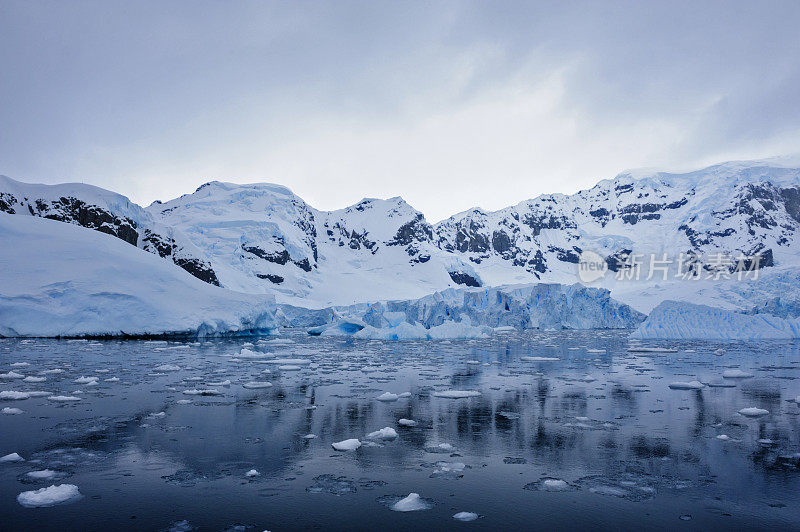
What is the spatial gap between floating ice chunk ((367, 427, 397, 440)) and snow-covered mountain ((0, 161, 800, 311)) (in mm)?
48895

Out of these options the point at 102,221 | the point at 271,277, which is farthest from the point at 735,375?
the point at 271,277

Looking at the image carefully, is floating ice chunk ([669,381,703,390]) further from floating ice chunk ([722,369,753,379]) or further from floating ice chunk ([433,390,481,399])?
floating ice chunk ([433,390,481,399])

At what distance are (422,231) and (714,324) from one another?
339ft

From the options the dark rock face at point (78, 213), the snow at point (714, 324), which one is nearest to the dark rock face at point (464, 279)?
the dark rock face at point (78, 213)

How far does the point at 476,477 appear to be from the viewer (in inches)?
203

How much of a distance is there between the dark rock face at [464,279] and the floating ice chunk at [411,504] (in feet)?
367

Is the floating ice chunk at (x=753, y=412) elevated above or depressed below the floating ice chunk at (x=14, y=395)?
above

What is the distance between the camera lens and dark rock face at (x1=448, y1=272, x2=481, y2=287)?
382 feet

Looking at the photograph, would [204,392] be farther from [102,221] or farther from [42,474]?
[102,221]

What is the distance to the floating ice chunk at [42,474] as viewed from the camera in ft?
15.8

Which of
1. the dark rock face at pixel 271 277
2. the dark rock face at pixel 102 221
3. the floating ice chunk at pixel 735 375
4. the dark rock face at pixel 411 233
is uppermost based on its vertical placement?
the dark rock face at pixel 411 233

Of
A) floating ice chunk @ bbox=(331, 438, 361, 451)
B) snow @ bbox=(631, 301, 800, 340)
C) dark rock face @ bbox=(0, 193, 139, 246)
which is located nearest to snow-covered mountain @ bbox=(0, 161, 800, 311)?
dark rock face @ bbox=(0, 193, 139, 246)

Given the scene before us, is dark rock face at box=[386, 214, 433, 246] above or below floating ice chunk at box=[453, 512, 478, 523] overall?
above

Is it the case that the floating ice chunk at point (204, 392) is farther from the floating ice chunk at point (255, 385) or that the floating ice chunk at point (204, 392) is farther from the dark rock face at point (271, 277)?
the dark rock face at point (271, 277)
